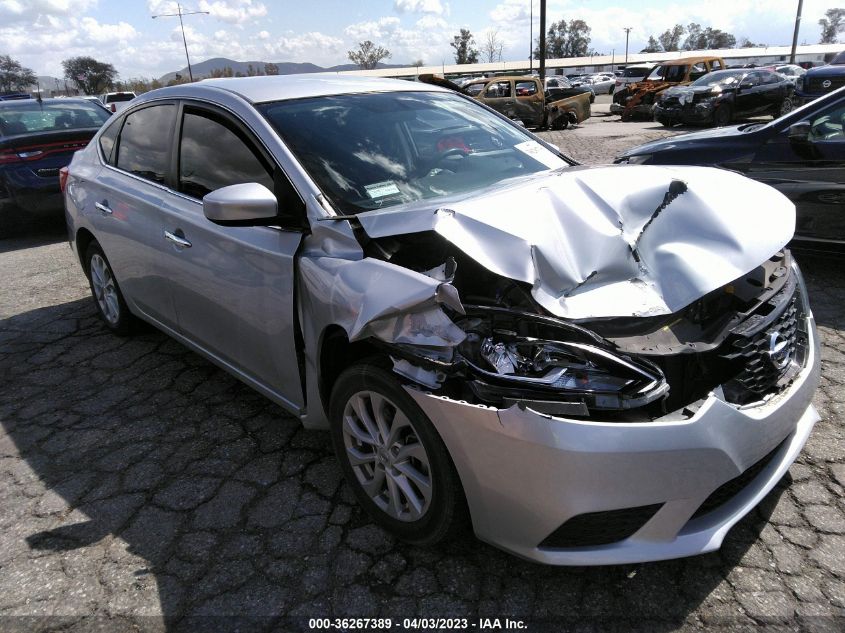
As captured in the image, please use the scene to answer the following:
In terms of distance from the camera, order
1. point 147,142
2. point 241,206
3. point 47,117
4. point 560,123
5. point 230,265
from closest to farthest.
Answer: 1. point 241,206
2. point 230,265
3. point 147,142
4. point 47,117
5. point 560,123

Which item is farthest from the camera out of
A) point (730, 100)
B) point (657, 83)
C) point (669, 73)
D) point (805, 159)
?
point (669, 73)

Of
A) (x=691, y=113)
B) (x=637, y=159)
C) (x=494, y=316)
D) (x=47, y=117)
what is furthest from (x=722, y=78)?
(x=494, y=316)

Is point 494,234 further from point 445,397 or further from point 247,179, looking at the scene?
point 247,179

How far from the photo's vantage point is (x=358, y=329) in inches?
85.7

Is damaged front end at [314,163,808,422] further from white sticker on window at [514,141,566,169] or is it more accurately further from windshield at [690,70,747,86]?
windshield at [690,70,747,86]

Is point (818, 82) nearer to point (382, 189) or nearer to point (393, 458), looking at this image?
point (382, 189)

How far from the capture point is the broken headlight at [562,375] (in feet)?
6.20

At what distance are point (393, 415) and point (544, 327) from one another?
0.65 meters

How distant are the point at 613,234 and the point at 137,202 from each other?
269 centimetres

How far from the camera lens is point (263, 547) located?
2.53 metres

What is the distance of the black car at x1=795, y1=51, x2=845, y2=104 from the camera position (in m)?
13.9

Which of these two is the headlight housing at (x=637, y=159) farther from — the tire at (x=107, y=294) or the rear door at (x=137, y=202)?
the tire at (x=107, y=294)

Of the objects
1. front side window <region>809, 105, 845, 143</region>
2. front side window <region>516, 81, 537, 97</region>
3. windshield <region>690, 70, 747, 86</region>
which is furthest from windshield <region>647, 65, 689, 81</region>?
front side window <region>809, 105, 845, 143</region>

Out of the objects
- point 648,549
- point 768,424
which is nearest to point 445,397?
point 648,549
